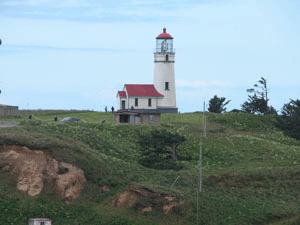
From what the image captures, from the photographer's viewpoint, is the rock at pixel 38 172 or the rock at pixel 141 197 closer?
the rock at pixel 38 172

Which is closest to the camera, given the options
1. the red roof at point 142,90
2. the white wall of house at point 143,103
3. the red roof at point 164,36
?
the white wall of house at point 143,103

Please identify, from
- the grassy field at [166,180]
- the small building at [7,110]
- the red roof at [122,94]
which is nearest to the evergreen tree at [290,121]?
the grassy field at [166,180]

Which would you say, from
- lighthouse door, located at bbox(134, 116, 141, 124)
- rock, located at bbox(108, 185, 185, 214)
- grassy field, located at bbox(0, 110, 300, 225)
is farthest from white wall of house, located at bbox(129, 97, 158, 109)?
rock, located at bbox(108, 185, 185, 214)

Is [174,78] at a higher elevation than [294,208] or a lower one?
higher

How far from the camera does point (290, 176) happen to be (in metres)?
56.6

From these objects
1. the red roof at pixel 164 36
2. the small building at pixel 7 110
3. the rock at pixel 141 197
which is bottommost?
the rock at pixel 141 197

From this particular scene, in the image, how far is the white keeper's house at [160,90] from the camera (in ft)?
320

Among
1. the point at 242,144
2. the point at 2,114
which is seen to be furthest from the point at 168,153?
the point at 2,114

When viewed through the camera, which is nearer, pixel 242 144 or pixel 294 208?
pixel 294 208

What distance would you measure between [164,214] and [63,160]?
8.49m

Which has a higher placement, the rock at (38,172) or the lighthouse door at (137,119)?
the lighthouse door at (137,119)

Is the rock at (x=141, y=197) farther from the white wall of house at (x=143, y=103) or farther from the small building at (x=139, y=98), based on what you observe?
the white wall of house at (x=143, y=103)

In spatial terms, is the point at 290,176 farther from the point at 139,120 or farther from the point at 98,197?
the point at 139,120

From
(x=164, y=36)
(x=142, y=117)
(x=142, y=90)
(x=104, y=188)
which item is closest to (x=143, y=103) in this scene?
(x=142, y=90)
